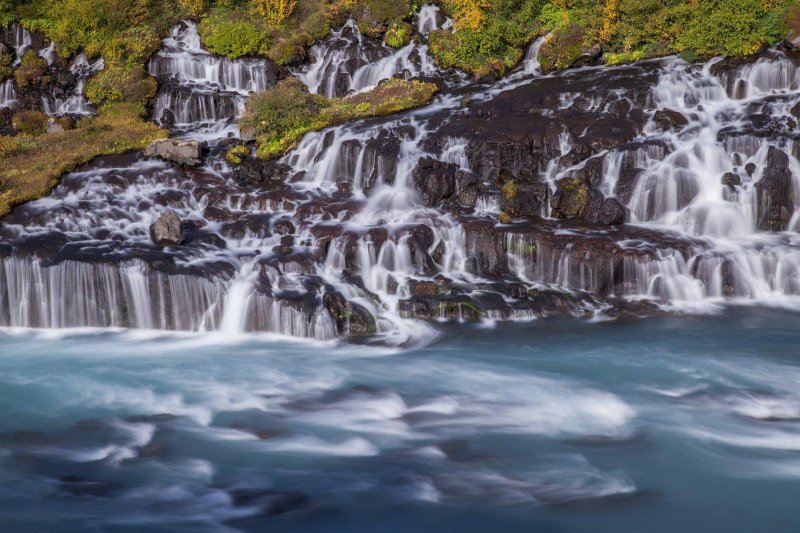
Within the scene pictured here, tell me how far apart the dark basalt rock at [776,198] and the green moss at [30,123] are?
22.7 metres

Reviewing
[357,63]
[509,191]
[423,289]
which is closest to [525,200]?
[509,191]

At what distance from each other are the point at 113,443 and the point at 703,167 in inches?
606

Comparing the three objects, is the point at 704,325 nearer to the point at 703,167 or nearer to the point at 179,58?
the point at 703,167

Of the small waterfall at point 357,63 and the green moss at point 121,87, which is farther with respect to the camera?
the small waterfall at point 357,63

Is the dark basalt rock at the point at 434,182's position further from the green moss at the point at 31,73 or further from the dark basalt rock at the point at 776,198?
the green moss at the point at 31,73

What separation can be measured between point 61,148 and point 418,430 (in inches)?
698

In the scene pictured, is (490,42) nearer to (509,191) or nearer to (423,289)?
(509,191)

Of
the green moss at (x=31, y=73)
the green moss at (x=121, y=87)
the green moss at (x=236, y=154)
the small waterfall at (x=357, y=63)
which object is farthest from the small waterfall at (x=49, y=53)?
the green moss at (x=236, y=154)

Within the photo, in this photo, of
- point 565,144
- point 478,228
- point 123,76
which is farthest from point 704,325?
point 123,76

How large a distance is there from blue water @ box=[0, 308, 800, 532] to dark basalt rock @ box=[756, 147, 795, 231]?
389 centimetres

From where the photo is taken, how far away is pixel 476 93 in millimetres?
25375

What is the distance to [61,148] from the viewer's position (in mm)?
23219

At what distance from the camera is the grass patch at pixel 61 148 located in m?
20.0

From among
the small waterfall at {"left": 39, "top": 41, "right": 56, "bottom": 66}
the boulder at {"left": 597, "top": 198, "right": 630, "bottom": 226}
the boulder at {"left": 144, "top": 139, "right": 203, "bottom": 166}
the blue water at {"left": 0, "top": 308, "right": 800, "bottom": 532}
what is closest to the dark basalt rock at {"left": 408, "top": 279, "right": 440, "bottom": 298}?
the blue water at {"left": 0, "top": 308, "right": 800, "bottom": 532}
